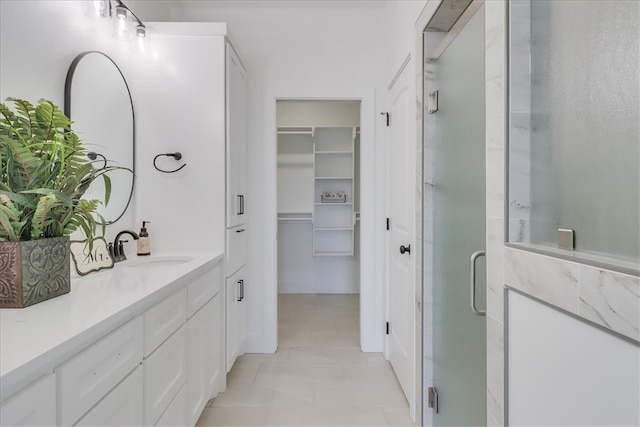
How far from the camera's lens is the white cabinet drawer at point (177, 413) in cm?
132

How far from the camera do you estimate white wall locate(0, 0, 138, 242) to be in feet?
4.17

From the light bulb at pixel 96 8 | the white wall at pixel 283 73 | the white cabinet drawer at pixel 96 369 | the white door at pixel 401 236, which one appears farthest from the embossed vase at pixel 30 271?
the white wall at pixel 283 73

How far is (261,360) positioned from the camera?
8.66 ft

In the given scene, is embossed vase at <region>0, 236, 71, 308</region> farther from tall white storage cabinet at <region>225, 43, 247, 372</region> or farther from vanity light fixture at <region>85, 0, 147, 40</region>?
vanity light fixture at <region>85, 0, 147, 40</region>

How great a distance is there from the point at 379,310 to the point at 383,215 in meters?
0.81

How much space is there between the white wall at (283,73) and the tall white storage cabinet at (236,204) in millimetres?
139

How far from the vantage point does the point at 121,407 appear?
1026mm

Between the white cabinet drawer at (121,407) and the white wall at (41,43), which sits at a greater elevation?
the white wall at (41,43)

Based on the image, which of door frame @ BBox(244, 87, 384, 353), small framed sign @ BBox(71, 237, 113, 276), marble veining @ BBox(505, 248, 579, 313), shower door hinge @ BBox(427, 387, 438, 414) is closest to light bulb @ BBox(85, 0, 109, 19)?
small framed sign @ BBox(71, 237, 113, 276)

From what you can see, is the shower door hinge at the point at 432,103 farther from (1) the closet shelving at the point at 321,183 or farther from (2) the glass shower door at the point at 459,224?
(1) the closet shelving at the point at 321,183

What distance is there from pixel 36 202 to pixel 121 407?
0.69m

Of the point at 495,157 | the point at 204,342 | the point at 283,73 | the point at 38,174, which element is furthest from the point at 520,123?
the point at 283,73

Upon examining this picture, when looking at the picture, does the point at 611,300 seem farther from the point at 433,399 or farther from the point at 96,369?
the point at 433,399

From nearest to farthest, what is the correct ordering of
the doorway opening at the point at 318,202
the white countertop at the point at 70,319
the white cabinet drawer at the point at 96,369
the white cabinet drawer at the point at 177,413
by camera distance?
the white countertop at the point at 70,319 < the white cabinet drawer at the point at 96,369 < the white cabinet drawer at the point at 177,413 < the doorway opening at the point at 318,202
